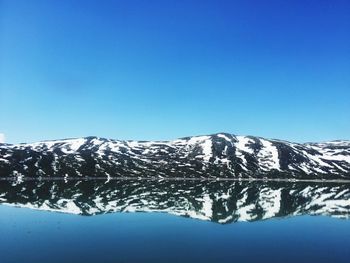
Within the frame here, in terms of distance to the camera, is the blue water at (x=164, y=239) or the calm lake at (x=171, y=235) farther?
the calm lake at (x=171, y=235)

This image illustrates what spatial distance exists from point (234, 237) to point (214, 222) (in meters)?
15.2

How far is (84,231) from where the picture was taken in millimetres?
51625

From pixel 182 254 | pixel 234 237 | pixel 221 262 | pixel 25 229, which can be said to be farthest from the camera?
pixel 25 229

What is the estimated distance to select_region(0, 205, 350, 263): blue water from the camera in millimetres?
35938

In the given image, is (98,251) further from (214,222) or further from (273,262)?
(214,222)

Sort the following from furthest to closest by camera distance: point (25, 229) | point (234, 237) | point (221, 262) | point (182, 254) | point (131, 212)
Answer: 1. point (131, 212)
2. point (25, 229)
3. point (234, 237)
4. point (182, 254)
5. point (221, 262)

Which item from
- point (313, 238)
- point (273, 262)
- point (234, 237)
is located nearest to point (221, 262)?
point (273, 262)

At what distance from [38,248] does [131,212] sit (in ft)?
124

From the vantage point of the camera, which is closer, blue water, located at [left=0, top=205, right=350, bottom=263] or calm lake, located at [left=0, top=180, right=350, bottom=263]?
blue water, located at [left=0, top=205, right=350, bottom=263]

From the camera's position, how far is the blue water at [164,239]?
35.9 metres

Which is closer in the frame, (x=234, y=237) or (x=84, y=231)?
(x=234, y=237)

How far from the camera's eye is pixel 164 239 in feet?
151

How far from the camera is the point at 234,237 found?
158ft

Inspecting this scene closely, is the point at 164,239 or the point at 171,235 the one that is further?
the point at 171,235
